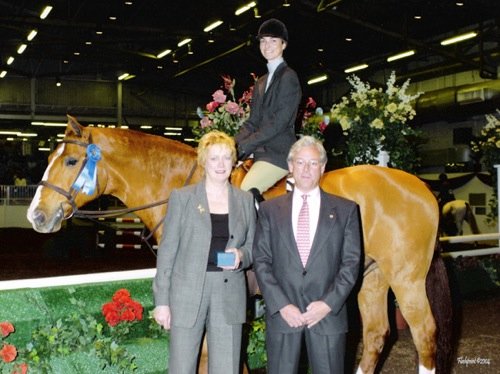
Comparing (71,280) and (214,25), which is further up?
(214,25)

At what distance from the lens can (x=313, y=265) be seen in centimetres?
309

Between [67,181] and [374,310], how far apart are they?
2.65 meters

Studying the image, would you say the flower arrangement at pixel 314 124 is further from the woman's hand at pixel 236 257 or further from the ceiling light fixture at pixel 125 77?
the ceiling light fixture at pixel 125 77

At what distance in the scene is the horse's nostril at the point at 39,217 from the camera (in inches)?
154

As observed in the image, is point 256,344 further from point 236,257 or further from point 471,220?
point 471,220

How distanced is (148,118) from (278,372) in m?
28.0

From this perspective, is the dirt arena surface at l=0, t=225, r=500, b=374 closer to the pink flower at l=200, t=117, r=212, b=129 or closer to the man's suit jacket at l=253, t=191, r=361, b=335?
the pink flower at l=200, t=117, r=212, b=129

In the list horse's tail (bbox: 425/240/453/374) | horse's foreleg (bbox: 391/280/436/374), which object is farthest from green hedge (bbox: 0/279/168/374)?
horse's tail (bbox: 425/240/453/374)

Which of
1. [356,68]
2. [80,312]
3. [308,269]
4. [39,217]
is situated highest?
[356,68]

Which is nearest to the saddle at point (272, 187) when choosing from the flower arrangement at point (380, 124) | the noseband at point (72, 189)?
the noseband at point (72, 189)

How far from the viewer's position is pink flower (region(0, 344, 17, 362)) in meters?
3.51

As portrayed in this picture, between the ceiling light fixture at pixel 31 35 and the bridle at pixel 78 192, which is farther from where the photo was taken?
the ceiling light fixture at pixel 31 35

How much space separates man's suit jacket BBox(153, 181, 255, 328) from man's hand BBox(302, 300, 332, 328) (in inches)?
14.8

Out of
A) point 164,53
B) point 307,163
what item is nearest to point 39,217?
point 307,163
